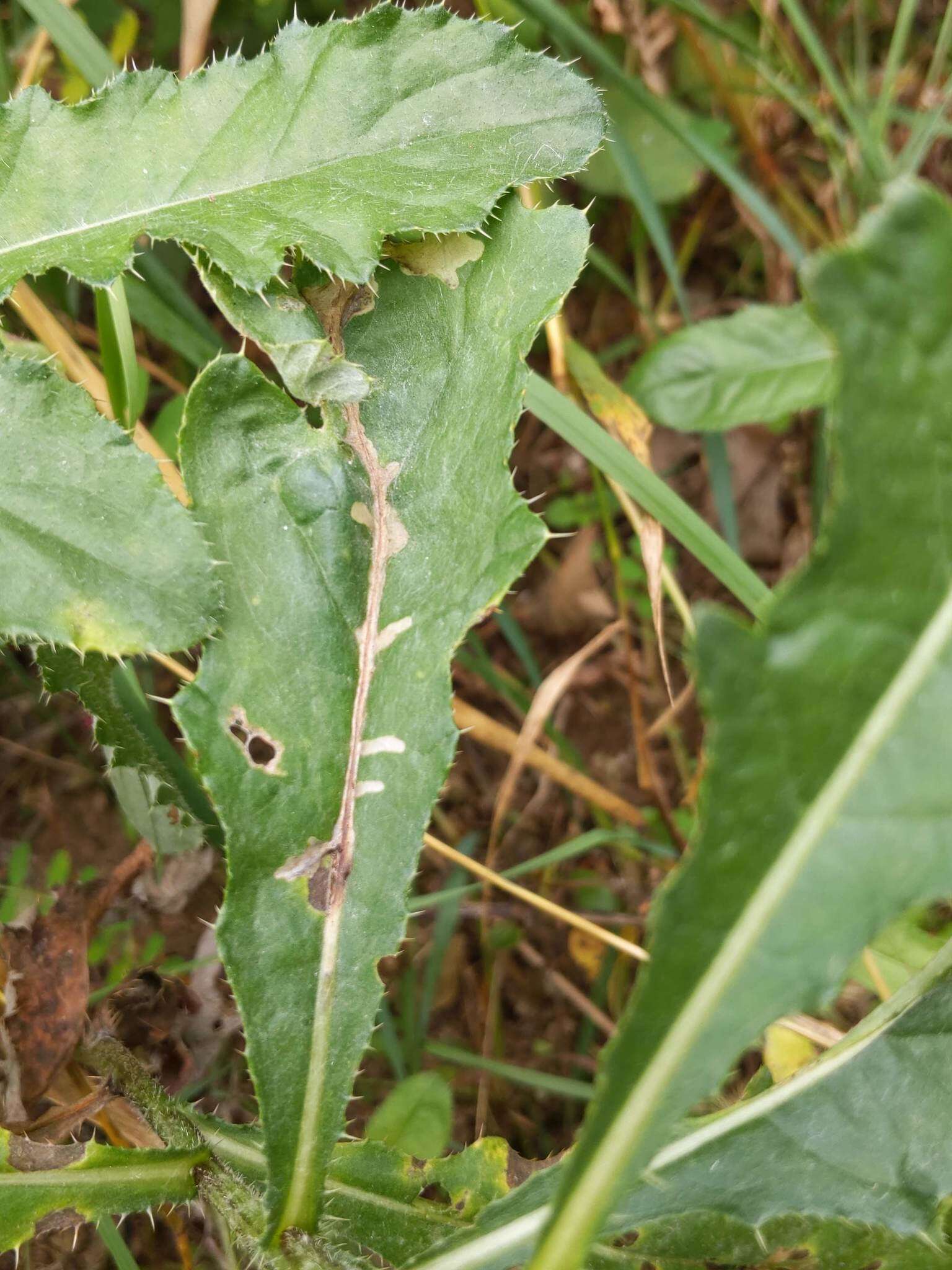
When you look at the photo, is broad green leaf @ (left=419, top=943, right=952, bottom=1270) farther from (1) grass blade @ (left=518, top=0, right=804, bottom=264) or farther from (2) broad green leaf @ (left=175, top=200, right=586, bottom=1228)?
(1) grass blade @ (left=518, top=0, right=804, bottom=264)

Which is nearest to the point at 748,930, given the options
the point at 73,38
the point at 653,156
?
the point at 73,38

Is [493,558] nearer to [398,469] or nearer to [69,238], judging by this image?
[398,469]

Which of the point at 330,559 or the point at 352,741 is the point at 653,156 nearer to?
the point at 330,559

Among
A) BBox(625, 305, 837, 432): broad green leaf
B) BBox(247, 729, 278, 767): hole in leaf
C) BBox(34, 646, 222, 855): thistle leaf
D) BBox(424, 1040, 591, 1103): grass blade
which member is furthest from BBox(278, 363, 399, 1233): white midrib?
BBox(625, 305, 837, 432): broad green leaf

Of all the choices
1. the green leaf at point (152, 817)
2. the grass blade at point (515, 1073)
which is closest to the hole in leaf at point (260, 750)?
the green leaf at point (152, 817)

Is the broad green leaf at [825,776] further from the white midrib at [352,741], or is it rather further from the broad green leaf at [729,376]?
the broad green leaf at [729,376]

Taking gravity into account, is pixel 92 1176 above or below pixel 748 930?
Answer: below
